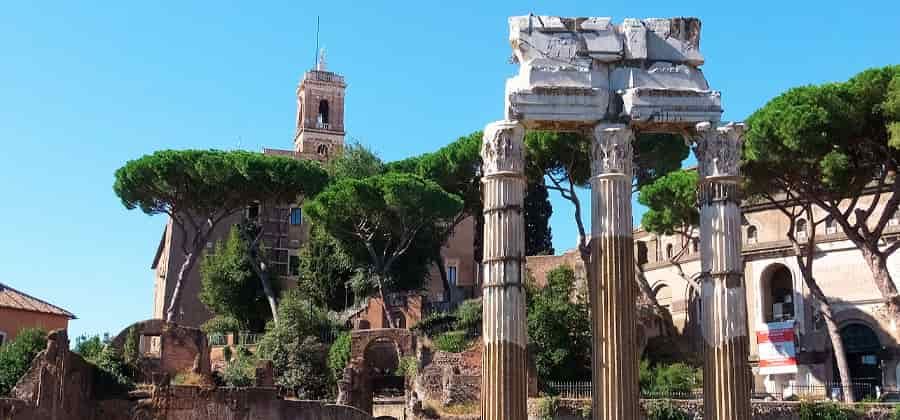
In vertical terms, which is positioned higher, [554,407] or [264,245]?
[264,245]

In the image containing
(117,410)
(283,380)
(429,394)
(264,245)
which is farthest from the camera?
(264,245)

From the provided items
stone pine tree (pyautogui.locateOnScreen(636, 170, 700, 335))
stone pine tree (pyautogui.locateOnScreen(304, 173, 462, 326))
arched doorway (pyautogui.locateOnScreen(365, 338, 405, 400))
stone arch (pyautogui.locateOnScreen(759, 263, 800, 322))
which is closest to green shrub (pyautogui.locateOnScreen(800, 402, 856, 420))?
Result: stone pine tree (pyautogui.locateOnScreen(636, 170, 700, 335))

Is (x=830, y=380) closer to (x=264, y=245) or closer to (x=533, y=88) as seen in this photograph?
(x=533, y=88)

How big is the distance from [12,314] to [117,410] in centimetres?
978

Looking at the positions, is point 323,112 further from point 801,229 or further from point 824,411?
point 824,411

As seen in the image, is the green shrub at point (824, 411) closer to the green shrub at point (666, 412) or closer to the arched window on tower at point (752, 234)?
the green shrub at point (666, 412)

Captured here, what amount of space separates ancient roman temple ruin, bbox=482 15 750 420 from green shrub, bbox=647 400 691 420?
12215 millimetres

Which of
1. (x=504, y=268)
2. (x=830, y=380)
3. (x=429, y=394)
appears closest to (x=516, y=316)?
(x=504, y=268)

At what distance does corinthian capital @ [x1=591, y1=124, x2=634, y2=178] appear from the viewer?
15.1m

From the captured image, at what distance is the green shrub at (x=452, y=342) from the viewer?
34.8 meters

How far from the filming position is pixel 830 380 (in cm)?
3275

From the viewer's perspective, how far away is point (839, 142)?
25547mm

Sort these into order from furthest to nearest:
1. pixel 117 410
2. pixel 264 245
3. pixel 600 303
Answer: pixel 264 245 → pixel 117 410 → pixel 600 303

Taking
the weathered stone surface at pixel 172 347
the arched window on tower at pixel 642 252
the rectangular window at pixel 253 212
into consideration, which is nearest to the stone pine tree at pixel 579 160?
the arched window on tower at pixel 642 252
